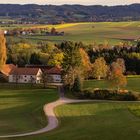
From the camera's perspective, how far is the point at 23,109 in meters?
63.0

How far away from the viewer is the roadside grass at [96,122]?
3978 cm

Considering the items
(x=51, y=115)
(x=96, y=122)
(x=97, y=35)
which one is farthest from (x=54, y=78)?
(x=97, y=35)

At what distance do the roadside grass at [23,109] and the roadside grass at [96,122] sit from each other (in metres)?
3.00

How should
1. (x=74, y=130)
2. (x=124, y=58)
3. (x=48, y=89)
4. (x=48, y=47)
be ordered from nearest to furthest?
(x=74, y=130), (x=48, y=89), (x=124, y=58), (x=48, y=47)

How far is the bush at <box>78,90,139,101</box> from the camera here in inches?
2748

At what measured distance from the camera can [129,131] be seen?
40312 millimetres

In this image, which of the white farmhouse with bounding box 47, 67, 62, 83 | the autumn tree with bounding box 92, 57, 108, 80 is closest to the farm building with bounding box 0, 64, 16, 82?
the white farmhouse with bounding box 47, 67, 62, 83

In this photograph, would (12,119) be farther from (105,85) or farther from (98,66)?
(98,66)

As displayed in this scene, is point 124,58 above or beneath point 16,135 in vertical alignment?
above

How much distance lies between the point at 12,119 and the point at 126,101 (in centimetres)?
2006

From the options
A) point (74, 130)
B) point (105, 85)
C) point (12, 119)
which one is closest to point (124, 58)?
point (105, 85)

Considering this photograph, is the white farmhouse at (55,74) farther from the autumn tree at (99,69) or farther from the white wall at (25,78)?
the autumn tree at (99,69)

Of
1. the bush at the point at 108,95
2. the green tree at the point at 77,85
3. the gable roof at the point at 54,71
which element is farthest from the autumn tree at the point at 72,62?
the bush at the point at 108,95

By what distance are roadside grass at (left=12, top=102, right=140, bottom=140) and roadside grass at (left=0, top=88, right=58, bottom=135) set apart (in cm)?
300
